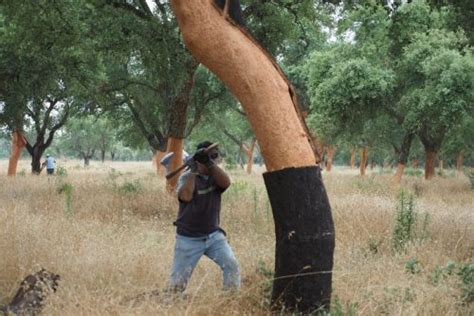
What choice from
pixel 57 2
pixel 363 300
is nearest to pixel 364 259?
pixel 363 300

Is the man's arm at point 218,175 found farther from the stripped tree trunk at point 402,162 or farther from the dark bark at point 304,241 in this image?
the stripped tree trunk at point 402,162

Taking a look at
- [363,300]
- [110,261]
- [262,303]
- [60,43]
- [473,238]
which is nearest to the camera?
[262,303]

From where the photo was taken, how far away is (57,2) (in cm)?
844

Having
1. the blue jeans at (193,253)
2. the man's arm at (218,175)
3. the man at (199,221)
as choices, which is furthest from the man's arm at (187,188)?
the blue jeans at (193,253)

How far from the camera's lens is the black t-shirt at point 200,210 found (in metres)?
4.97

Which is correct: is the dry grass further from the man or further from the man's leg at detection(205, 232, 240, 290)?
the man

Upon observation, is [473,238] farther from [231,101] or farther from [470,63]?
[231,101]

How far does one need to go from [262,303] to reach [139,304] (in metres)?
0.99

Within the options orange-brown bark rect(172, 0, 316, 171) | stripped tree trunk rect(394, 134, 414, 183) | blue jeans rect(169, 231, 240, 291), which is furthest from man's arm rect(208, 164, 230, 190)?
stripped tree trunk rect(394, 134, 414, 183)

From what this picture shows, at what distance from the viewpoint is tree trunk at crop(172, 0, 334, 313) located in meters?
4.21

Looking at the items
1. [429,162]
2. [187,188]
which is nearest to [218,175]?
[187,188]

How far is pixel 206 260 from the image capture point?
6680mm

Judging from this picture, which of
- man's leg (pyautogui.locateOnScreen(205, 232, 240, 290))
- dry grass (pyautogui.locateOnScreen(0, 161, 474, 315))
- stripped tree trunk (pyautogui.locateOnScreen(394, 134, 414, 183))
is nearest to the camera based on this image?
dry grass (pyautogui.locateOnScreen(0, 161, 474, 315))

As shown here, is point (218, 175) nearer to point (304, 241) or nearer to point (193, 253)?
point (193, 253)
